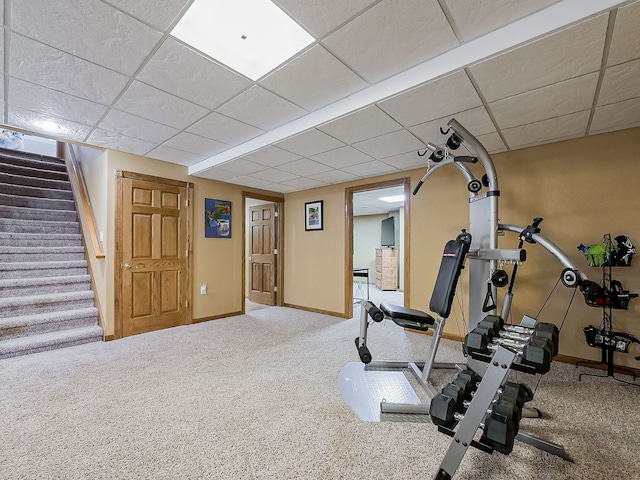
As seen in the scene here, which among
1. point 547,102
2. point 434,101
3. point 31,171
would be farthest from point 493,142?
point 31,171

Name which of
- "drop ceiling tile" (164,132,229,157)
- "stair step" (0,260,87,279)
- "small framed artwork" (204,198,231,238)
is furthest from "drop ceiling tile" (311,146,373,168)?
"stair step" (0,260,87,279)

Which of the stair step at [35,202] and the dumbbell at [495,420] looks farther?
the stair step at [35,202]

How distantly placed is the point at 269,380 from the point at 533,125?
320 cm

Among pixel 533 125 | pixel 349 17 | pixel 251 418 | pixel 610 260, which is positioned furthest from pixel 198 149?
pixel 610 260

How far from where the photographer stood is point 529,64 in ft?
5.66

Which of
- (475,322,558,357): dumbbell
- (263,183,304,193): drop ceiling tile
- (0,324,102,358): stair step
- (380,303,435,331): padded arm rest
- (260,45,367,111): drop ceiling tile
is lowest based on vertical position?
(0,324,102,358): stair step

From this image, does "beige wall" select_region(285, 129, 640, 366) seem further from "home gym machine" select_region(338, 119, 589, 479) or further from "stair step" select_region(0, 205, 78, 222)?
"stair step" select_region(0, 205, 78, 222)

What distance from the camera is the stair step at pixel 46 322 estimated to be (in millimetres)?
3117

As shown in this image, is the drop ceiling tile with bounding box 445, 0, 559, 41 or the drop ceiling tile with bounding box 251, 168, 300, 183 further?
the drop ceiling tile with bounding box 251, 168, 300, 183

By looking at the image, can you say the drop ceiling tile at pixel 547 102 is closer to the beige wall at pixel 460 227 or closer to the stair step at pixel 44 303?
the beige wall at pixel 460 227

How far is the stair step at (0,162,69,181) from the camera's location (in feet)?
→ 15.8

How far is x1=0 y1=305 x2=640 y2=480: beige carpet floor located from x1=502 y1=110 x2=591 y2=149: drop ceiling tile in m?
2.22

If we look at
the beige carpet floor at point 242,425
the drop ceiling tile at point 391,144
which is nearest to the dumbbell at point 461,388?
the beige carpet floor at point 242,425

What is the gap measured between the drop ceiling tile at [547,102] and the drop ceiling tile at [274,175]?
2667 mm
